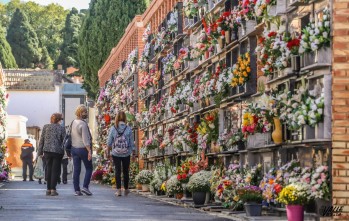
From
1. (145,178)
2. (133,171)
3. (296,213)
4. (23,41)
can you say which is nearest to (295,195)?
(296,213)

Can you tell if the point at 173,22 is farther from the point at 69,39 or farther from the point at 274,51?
the point at 69,39

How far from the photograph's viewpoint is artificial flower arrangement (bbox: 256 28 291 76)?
16.6 metres

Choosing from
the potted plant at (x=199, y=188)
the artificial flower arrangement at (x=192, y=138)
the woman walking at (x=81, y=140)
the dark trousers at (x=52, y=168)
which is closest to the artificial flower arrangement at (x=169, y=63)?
the artificial flower arrangement at (x=192, y=138)

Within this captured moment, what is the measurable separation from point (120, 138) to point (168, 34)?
8.65m

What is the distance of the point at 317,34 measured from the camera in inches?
598

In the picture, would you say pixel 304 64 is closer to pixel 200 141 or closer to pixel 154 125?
pixel 200 141

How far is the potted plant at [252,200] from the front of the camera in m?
17.4

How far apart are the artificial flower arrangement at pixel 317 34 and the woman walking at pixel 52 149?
10.4 m

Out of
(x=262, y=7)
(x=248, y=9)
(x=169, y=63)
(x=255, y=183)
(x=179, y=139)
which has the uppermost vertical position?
(x=169, y=63)

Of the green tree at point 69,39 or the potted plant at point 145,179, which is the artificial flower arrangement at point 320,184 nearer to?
the potted plant at point 145,179

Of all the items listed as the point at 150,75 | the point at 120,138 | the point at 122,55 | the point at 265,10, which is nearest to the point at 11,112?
the point at 122,55

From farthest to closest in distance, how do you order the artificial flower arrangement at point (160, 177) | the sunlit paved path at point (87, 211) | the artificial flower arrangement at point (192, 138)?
the artificial flower arrangement at point (160, 177)
the artificial flower arrangement at point (192, 138)
the sunlit paved path at point (87, 211)

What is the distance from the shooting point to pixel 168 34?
33750 mm

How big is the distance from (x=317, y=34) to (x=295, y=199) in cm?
215
